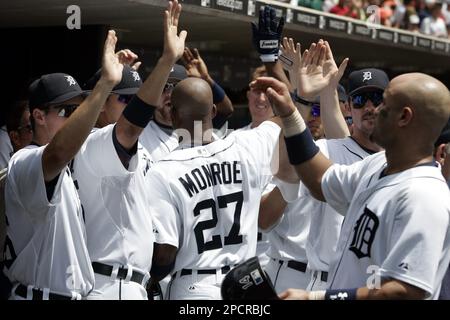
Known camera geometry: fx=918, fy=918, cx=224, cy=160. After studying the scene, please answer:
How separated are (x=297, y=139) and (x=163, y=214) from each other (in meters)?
0.84

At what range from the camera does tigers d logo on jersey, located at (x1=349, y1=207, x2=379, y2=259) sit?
115 inches

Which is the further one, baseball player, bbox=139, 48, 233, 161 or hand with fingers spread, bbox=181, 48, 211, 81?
baseball player, bbox=139, 48, 233, 161

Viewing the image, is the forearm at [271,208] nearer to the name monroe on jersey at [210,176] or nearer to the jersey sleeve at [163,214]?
the name monroe on jersey at [210,176]

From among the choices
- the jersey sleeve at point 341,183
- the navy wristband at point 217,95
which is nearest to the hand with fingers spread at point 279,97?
the jersey sleeve at point 341,183

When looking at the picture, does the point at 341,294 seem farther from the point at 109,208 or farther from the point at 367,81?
the point at 367,81

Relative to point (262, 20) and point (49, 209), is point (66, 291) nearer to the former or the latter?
point (49, 209)

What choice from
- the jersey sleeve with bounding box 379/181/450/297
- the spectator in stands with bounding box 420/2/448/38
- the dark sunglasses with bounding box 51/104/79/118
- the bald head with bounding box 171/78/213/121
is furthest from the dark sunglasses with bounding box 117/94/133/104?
the spectator in stands with bounding box 420/2/448/38

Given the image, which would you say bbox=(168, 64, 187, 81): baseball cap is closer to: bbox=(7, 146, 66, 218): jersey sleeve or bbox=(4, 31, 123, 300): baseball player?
bbox=(4, 31, 123, 300): baseball player

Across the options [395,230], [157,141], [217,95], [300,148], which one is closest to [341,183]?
[300,148]

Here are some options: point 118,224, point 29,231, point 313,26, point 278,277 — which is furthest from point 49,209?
point 313,26

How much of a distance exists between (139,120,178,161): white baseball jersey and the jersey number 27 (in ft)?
4.06

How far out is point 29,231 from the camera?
3.38 m

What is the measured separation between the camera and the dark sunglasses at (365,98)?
14.4 ft

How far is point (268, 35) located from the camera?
3947 mm
